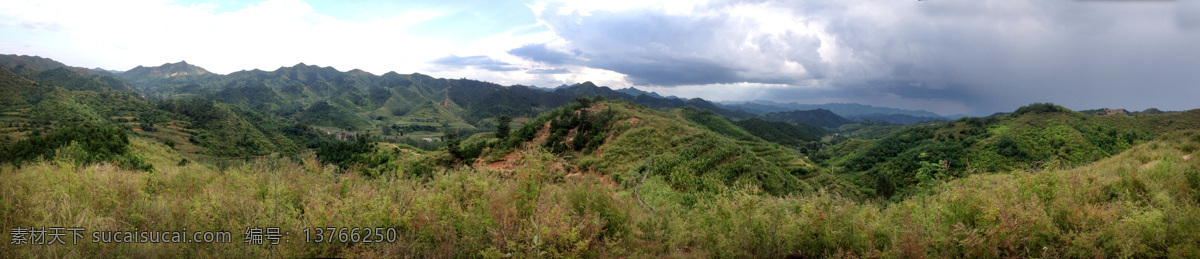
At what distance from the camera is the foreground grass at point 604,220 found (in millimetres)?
4156

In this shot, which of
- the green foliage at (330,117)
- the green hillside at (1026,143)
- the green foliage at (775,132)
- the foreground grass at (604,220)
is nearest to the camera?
the foreground grass at (604,220)

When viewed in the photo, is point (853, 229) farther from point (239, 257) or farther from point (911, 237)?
point (239, 257)

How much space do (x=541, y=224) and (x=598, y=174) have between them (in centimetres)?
1757

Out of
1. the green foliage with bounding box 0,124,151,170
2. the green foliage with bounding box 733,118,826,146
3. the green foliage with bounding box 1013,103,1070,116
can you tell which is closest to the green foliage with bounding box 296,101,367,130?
the green foliage with bounding box 0,124,151,170

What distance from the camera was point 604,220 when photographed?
17.6 ft

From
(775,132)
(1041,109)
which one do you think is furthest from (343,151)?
(775,132)

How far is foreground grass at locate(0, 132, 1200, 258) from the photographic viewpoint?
4156 millimetres

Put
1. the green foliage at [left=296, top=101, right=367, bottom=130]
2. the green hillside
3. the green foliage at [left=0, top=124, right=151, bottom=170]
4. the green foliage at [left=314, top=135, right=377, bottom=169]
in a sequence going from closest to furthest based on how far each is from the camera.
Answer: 1. the green foliage at [left=0, top=124, right=151, bottom=170]
2. the green hillside
3. the green foliage at [left=314, top=135, right=377, bottom=169]
4. the green foliage at [left=296, top=101, right=367, bottom=130]

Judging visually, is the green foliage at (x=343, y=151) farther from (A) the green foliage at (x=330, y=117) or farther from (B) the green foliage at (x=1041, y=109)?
(A) the green foliage at (x=330, y=117)

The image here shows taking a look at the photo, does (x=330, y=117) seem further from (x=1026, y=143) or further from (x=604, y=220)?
(x=1026, y=143)

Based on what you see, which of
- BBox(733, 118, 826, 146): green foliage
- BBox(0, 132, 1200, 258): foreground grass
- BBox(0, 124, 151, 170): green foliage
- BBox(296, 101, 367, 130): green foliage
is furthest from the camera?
BBox(296, 101, 367, 130): green foliage

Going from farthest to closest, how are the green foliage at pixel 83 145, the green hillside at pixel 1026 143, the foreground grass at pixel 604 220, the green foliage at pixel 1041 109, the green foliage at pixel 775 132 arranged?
the green foliage at pixel 775 132
the green foliage at pixel 1041 109
the green hillside at pixel 1026 143
the green foliage at pixel 83 145
the foreground grass at pixel 604 220

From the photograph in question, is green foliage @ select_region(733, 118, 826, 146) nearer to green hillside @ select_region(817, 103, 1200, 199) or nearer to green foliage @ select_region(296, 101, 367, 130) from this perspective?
green hillside @ select_region(817, 103, 1200, 199)

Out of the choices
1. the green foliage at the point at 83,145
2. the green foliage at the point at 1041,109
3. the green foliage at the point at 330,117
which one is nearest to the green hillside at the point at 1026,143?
the green foliage at the point at 1041,109
